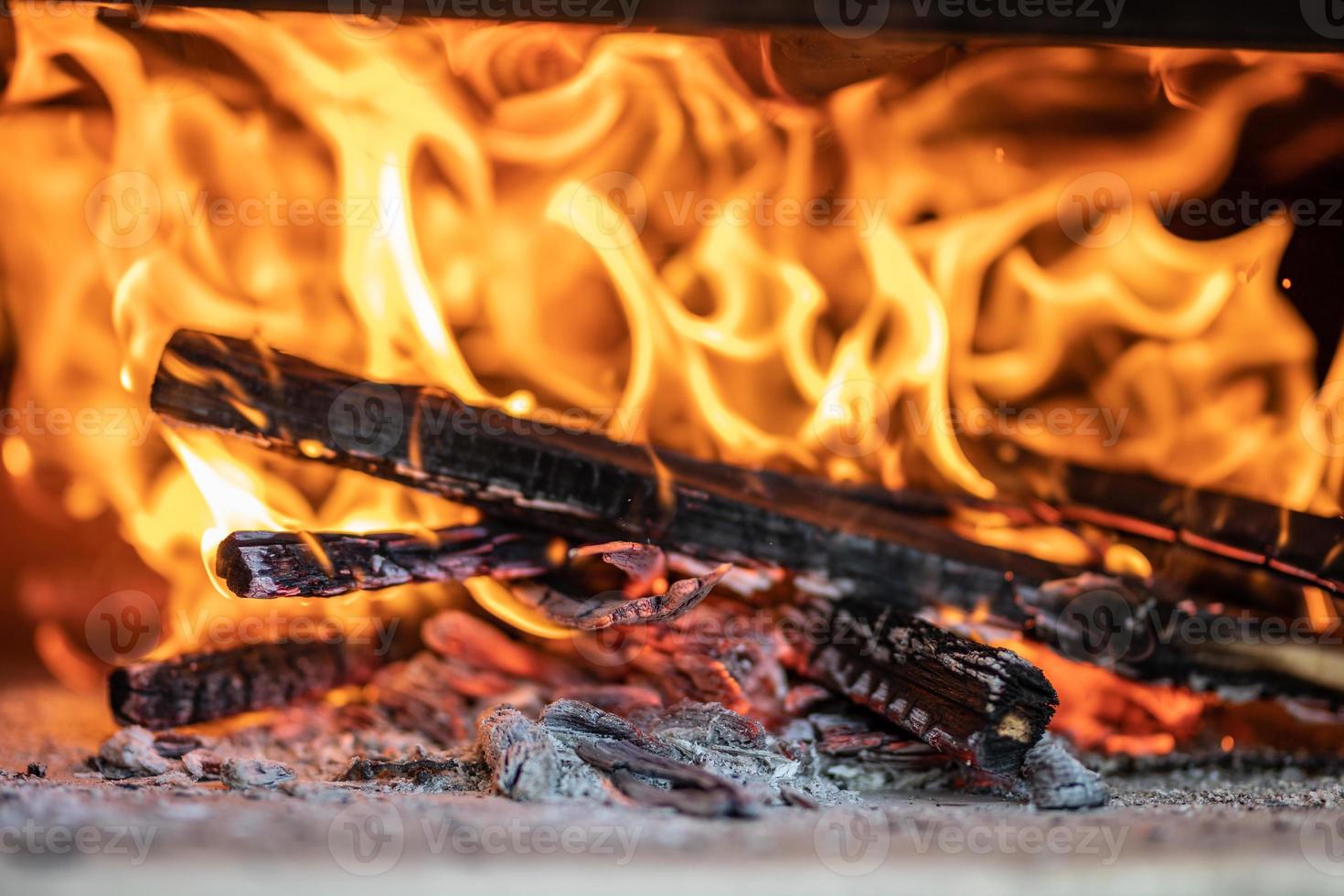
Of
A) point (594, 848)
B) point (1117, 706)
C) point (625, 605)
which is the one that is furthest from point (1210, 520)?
point (594, 848)

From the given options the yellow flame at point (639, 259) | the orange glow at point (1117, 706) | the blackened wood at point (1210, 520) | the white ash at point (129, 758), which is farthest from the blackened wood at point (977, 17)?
the white ash at point (129, 758)

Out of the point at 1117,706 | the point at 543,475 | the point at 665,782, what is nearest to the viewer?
the point at 665,782

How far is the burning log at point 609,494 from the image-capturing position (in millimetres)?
1901

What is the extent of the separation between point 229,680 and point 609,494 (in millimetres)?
854

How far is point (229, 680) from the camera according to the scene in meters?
1.95

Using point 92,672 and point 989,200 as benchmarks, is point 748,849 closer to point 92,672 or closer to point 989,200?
point 989,200

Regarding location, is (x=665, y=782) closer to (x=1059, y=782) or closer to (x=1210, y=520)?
(x=1059, y=782)

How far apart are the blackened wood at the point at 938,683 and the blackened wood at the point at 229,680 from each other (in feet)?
3.37

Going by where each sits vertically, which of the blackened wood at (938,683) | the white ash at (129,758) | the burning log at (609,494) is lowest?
the white ash at (129,758)

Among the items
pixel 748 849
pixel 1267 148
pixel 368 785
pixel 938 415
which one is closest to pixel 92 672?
pixel 368 785

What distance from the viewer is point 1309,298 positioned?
2186 millimetres

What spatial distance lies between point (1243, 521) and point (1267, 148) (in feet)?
2.65

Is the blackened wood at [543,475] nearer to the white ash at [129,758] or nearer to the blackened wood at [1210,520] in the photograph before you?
the blackened wood at [1210,520]

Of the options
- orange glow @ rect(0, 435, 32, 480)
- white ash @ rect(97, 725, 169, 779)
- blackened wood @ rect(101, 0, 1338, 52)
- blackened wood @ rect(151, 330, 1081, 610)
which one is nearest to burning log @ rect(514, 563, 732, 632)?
blackened wood @ rect(151, 330, 1081, 610)
